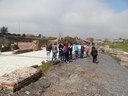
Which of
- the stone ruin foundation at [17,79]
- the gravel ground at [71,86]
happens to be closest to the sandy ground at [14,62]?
the stone ruin foundation at [17,79]

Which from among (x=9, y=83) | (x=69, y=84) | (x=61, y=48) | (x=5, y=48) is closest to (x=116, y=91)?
(x=69, y=84)

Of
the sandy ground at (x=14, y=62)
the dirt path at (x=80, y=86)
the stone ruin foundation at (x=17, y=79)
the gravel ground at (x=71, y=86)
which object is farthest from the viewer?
the sandy ground at (x=14, y=62)

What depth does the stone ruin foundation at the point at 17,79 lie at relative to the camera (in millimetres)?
11727

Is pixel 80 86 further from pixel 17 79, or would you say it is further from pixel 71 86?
pixel 17 79

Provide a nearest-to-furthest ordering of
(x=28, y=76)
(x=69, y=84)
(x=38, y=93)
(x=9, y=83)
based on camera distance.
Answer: (x=9, y=83) → (x=38, y=93) → (x=28, y=76) → (x=69, y=84)

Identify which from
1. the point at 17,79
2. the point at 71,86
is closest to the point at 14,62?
the point at 71,86

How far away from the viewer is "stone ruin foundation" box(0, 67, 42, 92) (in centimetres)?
1173

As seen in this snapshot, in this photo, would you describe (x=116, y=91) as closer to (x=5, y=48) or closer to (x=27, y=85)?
(x=27, y=85)

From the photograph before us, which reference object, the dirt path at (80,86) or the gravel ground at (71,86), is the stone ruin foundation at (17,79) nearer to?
the gravel ground at (71,86)

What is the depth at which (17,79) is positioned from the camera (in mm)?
12359

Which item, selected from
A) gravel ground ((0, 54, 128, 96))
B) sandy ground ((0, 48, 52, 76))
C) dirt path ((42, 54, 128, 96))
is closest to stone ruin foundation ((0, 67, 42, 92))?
gravel ground ((0, 54, 128, 96))

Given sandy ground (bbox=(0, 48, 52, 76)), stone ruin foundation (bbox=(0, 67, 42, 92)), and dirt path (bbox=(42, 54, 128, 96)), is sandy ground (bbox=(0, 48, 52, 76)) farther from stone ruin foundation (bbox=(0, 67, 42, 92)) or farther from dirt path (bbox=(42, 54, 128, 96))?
dirt path (bbox=(42, 54, 128, 96))

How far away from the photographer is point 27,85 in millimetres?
13289

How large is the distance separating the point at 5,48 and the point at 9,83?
994 inches
